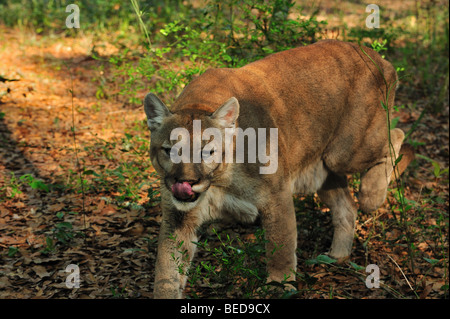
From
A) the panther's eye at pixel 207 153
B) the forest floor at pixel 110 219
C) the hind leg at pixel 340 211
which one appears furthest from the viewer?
the hind leg at pixel 340 211

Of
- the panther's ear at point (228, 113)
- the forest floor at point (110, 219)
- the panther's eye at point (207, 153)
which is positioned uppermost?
the panther's ear at point (228, 113)

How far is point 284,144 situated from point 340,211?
4.56 feet

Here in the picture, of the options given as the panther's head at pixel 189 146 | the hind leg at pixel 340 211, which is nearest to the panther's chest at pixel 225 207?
the panther's head at pixel 189 146

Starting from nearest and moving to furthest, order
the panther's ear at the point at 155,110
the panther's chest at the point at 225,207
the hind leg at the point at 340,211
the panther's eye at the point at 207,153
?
1. the panther's eye at the point at 207,153
2. the panther's ear at the point at 155,110
3. the panther's chest at the point at 225,207
4. the hind leg at the point at 340,211

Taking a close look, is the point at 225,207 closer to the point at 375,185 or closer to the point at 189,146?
the point at 189,146

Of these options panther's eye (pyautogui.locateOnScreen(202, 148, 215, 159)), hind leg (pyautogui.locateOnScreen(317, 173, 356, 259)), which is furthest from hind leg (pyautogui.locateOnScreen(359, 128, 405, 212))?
panther's eye (pyautogui.locateOnScreen(202, 148, 215, 159))

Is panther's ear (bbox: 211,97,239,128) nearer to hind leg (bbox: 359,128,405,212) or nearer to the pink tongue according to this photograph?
the pink tongue

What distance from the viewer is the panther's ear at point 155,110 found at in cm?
389

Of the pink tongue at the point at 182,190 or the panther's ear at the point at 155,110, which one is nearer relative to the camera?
the pink tongue at the point at 182,190

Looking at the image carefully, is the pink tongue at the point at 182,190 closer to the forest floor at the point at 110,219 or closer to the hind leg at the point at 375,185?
the forest floor at the point at 110,219

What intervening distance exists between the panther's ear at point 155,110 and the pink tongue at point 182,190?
0.57 metres
